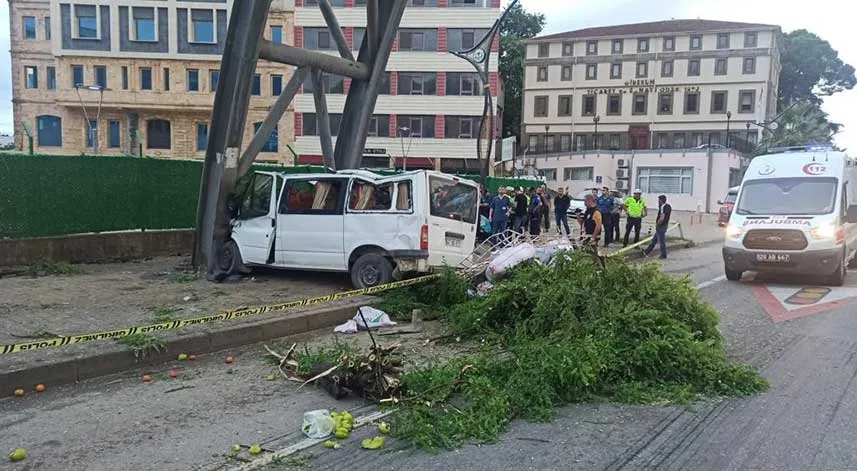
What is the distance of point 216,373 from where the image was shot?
6332mm

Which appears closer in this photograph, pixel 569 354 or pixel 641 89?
pixel 569 354

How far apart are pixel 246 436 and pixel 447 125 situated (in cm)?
4402

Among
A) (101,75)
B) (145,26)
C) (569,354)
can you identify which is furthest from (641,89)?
(569,354)

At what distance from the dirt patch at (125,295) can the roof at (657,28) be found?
192 feet

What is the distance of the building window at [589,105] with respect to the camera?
6378cm

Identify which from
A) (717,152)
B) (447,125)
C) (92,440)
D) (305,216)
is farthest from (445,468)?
(717,152)

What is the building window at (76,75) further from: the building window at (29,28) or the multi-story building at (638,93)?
the multi-story building at (638,93)

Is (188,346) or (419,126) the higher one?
(419,126)

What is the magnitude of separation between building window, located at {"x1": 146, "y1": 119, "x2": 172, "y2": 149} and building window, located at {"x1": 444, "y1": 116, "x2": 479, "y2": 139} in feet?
65.8

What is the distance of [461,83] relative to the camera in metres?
47.1

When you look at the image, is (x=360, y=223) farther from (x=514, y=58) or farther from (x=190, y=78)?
(x=514, y=58)

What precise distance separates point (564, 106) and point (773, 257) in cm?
5528

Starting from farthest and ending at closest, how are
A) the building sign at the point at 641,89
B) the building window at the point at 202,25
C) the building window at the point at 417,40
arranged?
1. the building sign at the point at 641,89
2. the building window at the point at 417,40
3. the building window at the point at 202,25

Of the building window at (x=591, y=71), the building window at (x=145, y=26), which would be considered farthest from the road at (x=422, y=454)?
the building window at (x=591, y=71)
